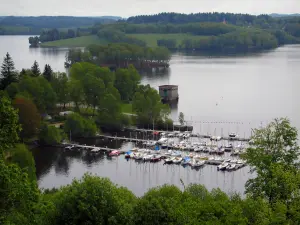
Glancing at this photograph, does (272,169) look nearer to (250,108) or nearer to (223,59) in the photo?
(250,108)

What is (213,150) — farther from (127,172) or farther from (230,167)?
(127,172)

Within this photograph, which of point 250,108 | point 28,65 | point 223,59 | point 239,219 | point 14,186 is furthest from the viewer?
point 223,59

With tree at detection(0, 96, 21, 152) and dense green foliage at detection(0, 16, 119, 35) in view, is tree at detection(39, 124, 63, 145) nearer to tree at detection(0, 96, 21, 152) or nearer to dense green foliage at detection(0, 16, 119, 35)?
tree at detection(0, 96, 21, 152)

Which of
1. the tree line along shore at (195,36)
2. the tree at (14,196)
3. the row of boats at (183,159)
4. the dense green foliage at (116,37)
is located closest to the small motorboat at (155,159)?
the row of boats at (183,159)

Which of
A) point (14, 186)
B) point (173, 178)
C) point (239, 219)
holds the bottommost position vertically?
point (173, 178)

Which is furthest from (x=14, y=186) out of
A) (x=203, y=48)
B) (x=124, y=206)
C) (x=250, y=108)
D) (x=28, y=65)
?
(x=203, y=48)

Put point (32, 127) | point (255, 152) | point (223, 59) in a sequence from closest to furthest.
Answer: point (255, 152) → point (32, 127) → point (223, 59)

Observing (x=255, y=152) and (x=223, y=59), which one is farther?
(x=223, y=59)

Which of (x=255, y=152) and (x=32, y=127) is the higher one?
(x=255, y=152)
